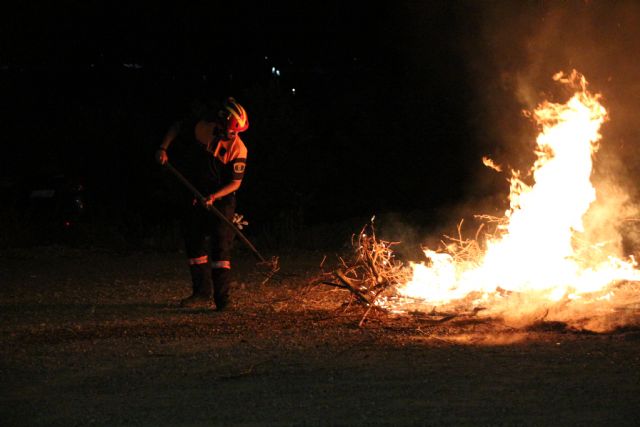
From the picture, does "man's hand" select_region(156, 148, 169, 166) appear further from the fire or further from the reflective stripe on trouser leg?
the fire

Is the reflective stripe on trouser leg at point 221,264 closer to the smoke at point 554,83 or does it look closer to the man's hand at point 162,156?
the man's hand at point 162,156

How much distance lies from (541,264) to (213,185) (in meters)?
3.47

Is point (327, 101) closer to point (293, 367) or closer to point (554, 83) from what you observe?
point (554, 83)

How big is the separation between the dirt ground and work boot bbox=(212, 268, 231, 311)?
14cm

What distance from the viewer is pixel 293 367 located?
705 centimetres

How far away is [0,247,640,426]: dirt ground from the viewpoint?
5852 millimetres

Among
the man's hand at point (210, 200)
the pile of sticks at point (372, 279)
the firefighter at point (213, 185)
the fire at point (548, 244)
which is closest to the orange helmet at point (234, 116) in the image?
the firefighter at point (213, 185)

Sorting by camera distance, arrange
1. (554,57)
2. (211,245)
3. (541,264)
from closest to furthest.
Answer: (541,264), (211,245), (554,57)

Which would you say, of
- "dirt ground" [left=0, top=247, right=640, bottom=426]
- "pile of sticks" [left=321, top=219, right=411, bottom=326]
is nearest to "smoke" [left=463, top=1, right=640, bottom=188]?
"pile of sticks" [left=321, top=219, right=411, bottom=326]

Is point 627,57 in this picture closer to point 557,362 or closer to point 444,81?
point 444,81

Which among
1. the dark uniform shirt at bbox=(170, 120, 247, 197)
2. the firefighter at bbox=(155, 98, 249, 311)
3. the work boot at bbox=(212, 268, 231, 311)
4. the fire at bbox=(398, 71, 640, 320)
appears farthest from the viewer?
the dark uniform shirt at bbox=(170, 120, 247, 197)

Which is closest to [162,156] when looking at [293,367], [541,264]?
[293,367]

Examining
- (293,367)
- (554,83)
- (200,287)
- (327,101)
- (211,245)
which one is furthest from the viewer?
(327,101)

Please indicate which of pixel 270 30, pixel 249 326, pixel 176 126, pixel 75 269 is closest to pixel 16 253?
pixel 75 269
